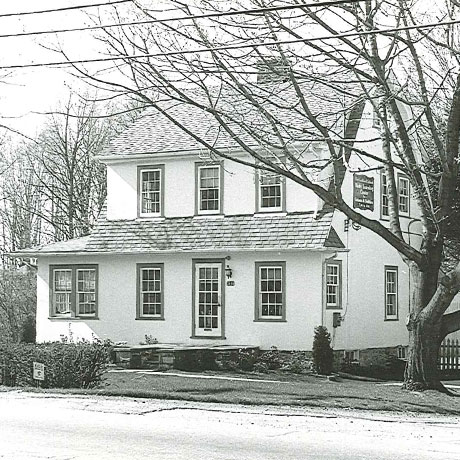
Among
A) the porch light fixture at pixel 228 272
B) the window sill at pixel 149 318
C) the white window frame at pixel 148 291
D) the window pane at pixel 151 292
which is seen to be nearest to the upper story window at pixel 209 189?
the porch light fixture at pixel 228 272

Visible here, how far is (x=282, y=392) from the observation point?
21969 mm

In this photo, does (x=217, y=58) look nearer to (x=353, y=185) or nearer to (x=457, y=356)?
(x=353, y=185)

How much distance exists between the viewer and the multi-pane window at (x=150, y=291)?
30844mm

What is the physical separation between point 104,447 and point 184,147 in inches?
752

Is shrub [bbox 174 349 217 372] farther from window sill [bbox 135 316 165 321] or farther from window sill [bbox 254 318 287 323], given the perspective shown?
window sill [bbox 135 316 165 321]

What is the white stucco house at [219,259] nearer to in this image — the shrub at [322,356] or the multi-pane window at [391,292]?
the multi-pane window at [391,292]

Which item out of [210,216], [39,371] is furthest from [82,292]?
[39,371]

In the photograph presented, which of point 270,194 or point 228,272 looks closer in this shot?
point 228,272

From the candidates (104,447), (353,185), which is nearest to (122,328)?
(353,185)

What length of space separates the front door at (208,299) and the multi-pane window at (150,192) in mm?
2723

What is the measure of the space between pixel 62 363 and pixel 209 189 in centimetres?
1058

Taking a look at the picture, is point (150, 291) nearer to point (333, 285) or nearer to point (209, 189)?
point (209, 189)

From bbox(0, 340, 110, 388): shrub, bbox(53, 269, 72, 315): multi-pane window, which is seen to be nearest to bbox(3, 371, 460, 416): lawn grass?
bbox(0, 340, 110, 388): shrub

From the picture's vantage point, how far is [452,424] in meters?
17.3
